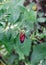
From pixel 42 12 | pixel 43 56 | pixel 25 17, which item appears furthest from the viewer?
pixel 42 12

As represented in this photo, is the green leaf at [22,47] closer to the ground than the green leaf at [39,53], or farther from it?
farther from it

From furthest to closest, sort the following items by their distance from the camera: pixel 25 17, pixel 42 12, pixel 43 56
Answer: pixel 42 12
pixel 43 56
pixel 25 17

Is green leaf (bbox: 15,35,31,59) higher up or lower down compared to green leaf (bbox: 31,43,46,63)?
higher up

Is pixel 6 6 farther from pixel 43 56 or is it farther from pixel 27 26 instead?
pixel 43 56

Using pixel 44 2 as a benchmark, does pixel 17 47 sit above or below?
above

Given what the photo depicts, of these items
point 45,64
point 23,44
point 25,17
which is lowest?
point 45,64

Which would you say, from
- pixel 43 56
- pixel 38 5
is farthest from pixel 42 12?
pixel 43 56

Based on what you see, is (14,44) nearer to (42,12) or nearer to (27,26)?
(27,26)

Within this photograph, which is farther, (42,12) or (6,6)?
(42,12)

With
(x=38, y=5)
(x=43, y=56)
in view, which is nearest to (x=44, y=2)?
(x=38, y=5)
